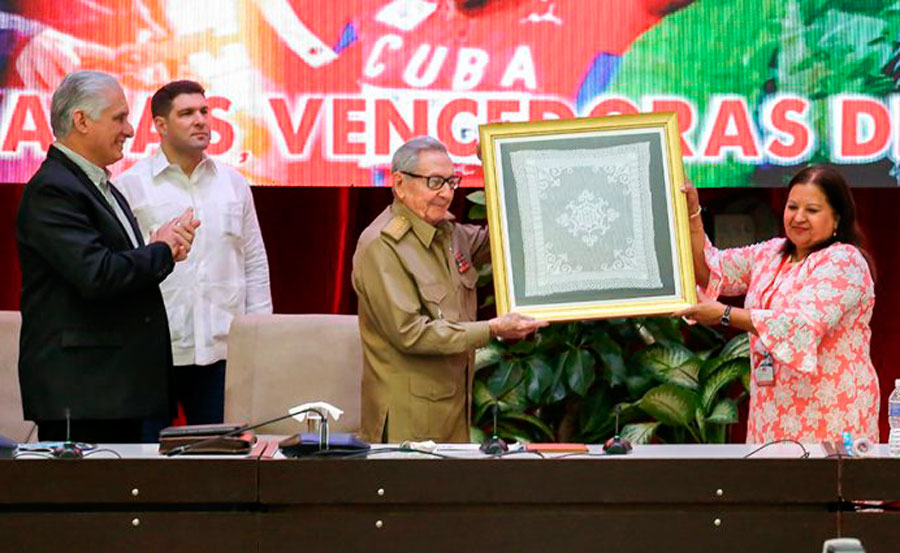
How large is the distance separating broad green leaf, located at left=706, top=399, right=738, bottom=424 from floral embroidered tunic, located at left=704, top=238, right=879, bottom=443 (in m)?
1.03

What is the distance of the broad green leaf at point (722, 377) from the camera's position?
16.4ft

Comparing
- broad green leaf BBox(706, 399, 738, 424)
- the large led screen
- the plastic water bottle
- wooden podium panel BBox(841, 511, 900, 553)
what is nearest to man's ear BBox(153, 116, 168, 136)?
the large led screen

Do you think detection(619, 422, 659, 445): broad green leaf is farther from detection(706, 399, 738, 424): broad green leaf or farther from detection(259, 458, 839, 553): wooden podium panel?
detection(259, 458, 839, 553): wooden podium panel

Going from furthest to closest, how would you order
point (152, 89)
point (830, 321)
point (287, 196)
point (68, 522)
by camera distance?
point (287, 196)
point (152, 89)
point (830, 321)
point (68, 522)

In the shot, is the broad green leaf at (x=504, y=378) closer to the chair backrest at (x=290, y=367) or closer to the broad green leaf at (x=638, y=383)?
the broad green leaf at (x=638, y=383)

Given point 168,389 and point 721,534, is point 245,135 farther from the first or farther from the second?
point 721,534

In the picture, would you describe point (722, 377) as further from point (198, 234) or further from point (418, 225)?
point (198, 234)

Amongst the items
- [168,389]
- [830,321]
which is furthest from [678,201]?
[168,389]

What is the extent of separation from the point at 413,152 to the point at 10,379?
148 cm

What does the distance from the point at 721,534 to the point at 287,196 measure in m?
3.08

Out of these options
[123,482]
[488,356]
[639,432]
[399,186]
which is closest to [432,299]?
[399,186]

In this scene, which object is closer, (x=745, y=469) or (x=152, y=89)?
(x=745, y=469)

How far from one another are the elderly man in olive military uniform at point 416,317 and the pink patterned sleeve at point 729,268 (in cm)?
51

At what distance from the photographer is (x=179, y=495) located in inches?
119
